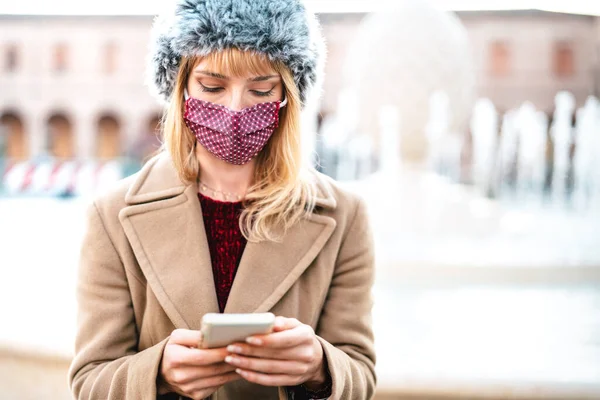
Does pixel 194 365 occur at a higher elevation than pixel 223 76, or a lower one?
lower

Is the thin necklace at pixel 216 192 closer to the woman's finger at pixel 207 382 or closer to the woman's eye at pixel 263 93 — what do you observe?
the woman's eye at pixel 263 93

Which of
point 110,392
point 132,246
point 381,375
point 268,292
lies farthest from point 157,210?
point 381,375

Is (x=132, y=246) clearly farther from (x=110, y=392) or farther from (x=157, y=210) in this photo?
(x=110, y=392)

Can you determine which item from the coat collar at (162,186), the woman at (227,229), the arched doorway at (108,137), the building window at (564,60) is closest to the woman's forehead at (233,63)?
the woman at (227,229)

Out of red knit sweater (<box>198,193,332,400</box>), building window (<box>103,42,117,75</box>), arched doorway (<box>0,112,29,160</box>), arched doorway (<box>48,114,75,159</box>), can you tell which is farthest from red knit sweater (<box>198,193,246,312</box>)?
arched doorway (<box>0,112,29,160</box>)

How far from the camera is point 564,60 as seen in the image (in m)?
30.5

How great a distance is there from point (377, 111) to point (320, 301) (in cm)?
874

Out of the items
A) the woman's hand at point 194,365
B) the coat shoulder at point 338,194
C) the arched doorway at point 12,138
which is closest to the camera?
the woman's hand at point 194,365

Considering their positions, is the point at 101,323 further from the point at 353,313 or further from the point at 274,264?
the point at 353,313

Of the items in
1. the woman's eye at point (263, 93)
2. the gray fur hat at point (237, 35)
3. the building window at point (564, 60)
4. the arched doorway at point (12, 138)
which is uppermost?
the building window at point (564, 60)

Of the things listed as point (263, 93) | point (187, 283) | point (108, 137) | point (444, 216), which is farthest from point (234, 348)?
point (108, 137)

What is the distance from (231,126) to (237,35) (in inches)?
9.0

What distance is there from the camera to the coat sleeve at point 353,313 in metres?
1.79

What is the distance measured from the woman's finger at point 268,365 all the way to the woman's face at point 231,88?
0.65m
